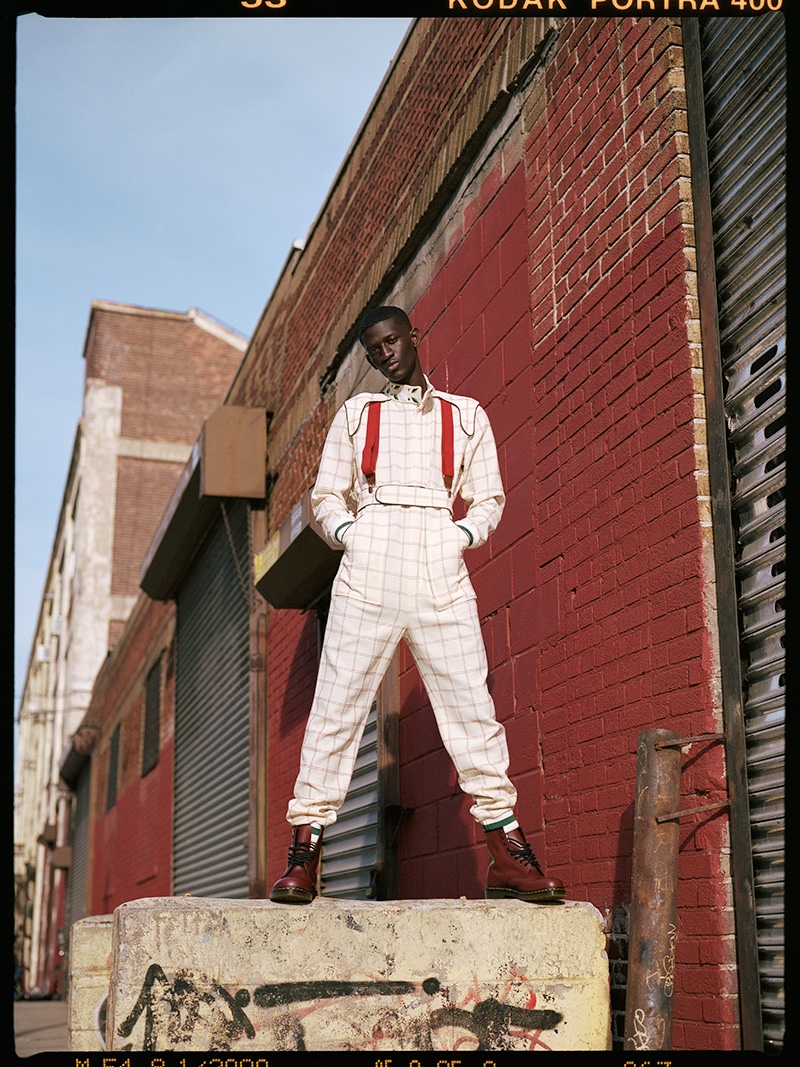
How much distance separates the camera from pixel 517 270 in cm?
557

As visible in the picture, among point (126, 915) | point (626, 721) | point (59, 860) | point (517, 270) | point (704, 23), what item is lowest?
point (59, 860)

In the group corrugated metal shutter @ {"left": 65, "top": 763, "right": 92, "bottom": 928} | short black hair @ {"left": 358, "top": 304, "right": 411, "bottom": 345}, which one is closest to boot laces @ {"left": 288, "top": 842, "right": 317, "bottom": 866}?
short black hair @ {"left": 358, "top": 304, "right": 411, "bottom": 345}

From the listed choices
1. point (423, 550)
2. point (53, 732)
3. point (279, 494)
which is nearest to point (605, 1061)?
point (423, 550)

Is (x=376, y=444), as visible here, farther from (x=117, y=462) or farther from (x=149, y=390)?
(x=149, y=390)

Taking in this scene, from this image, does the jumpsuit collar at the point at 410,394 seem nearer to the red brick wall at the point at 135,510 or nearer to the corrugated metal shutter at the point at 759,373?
the corrugated metal shutter at the point at 759,373

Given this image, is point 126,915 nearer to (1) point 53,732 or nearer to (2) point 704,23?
(2) point 704,23

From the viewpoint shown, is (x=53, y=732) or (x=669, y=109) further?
(x=53, y=732)

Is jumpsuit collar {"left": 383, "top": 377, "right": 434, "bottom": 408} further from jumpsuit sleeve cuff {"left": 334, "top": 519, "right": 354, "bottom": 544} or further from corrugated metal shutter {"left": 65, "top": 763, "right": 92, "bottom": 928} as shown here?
corrugated metal shutter {"left": 65, "top": 763, "right": 92, "bottom": 928}

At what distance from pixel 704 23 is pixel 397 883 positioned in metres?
4.72

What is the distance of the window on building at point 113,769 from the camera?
838 inches

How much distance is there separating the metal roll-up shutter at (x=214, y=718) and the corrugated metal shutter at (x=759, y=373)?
251 inches

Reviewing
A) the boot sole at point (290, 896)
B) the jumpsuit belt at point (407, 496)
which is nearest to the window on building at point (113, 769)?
→ the jumpsuit belt at point (407, 496)

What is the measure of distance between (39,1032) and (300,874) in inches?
351

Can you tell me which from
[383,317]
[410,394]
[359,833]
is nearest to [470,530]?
[410,394]
